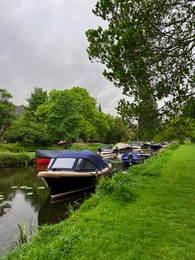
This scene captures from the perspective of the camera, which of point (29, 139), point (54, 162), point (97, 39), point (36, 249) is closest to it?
point (36, 249)

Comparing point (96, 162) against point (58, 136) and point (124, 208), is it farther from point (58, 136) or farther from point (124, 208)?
point (58, 136)

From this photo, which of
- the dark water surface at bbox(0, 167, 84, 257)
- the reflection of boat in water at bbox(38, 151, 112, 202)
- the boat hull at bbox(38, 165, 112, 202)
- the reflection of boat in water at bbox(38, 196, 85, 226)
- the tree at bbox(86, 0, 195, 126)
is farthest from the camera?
the reflection of boat in water at bbox(38, 151, 112, 202)

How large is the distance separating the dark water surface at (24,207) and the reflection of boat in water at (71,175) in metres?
0.61

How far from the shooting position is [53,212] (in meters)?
10.9

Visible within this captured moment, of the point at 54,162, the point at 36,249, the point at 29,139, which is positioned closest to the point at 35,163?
the point at 29,139

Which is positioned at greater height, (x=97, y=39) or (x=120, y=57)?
(x=97, y=39)

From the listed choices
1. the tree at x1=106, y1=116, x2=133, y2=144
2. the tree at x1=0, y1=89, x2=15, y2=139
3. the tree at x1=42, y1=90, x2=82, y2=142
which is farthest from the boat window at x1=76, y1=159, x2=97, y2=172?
the tree at x1=106, y1=116, x2=133, y2=144

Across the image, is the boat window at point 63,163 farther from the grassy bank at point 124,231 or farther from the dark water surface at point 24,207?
the grassy bank at point 124,231

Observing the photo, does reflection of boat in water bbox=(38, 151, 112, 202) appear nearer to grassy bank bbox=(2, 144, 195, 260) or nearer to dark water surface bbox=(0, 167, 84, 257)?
dark water surface bbox=(0, 167, 84, 257)

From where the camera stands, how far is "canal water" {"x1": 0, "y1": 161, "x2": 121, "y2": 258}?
8382 mm

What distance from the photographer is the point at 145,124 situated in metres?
8.71

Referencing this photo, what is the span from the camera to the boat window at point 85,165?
13812 millimetres

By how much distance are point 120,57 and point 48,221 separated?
7.07m

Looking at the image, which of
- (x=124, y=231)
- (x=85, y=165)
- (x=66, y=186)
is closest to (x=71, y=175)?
(x=66, y=186)
